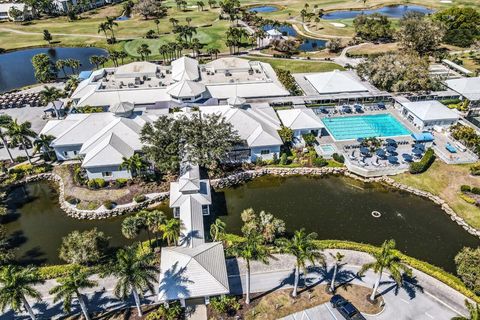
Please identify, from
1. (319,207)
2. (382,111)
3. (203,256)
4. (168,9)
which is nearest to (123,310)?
(203,256)

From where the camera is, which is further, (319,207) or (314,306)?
(319,207)

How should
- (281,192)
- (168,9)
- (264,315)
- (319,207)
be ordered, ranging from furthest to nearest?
1. (168,9)
2. (281,192)
3. (319,207)
4. (264,315)

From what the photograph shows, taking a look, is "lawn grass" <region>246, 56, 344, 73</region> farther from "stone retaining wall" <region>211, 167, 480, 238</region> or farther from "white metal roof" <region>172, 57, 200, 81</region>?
"stone retaining wall" <region>211, 167, 480, 238</region>

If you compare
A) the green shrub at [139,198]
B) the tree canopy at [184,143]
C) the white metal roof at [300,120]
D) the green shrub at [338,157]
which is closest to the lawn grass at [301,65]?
the white metal roof at [300,120]

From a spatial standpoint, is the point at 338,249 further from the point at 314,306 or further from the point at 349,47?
the point at 349,47

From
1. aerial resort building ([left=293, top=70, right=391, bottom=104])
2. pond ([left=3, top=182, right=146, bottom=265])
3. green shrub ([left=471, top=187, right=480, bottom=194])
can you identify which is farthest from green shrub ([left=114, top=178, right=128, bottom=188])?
green shrub ([left=471, top=187, right=480, bottom=194])

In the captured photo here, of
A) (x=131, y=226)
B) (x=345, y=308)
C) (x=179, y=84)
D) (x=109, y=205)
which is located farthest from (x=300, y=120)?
Answer: (x=131, y=226)
